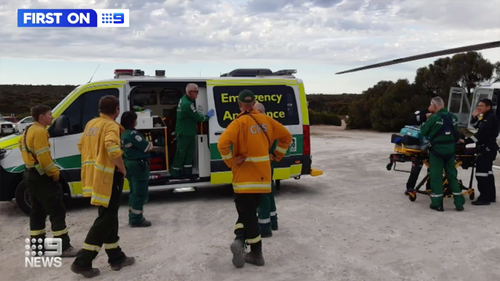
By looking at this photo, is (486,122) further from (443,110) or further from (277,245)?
(277,245)

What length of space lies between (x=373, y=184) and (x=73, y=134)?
5.89 meters

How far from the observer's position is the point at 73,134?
6.88m

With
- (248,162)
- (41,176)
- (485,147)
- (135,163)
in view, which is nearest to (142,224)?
(135,163)

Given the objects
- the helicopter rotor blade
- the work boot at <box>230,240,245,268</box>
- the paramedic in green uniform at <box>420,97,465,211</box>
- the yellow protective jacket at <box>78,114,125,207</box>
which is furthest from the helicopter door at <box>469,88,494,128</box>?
the yellow protective jacket at <box>78,114,125,207</box>

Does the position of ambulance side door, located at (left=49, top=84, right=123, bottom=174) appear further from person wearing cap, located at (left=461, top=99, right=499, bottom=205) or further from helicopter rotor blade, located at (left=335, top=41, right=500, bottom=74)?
person wearing cap, located at (left=461, top=99, right=499, bottom=205)

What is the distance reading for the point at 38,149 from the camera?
15.3 ft

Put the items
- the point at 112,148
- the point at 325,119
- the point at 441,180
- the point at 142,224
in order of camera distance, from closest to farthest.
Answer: the point at 112,148 < the point at 142,224 < the point at 441,180 < the point at 325,119

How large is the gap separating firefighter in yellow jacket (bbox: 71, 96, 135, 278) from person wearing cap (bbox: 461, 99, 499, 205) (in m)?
5.90

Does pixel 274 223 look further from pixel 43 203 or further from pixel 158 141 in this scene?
pixel 158 141

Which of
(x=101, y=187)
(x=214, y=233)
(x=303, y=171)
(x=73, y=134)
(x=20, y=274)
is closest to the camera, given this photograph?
(x=101, y=187)

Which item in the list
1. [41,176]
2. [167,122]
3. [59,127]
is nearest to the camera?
[41,176]

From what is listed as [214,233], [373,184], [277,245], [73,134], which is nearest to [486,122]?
[373,184]

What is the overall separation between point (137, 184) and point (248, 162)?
2156 millimetres

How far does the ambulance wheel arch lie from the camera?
24.6ft
